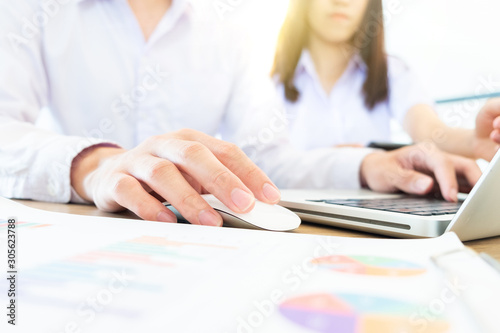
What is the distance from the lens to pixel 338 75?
1.66 meters

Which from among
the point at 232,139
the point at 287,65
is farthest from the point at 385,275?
the point at 287,65

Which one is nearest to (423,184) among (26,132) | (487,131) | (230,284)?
(487,131)

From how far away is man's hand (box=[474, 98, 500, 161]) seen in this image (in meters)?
0.58

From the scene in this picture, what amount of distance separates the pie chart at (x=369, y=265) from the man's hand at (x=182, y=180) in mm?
130

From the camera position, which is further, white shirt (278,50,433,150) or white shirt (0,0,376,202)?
white shirt (278,50,433,150)

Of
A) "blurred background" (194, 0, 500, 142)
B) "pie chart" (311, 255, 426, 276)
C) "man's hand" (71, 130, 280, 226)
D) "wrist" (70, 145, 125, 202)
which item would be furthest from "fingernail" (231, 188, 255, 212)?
"blurred background" (194, 0, 500, 142)

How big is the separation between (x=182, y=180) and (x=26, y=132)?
1.27ft

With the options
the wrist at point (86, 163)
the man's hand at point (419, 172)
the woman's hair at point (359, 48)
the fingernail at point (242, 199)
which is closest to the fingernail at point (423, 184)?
the man's hand at point (419, 172)

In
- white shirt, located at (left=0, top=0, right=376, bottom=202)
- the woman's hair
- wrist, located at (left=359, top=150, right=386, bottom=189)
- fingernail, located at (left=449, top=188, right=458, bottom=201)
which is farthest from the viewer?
the woman's hair

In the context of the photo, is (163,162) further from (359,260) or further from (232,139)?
(232,139)

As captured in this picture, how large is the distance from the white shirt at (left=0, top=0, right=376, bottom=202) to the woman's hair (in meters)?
0.46

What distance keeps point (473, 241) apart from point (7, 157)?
23.7 inches

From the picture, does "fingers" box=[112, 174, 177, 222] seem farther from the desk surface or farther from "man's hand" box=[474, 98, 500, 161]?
"man's hand" box=[474, 98, 500, 161]

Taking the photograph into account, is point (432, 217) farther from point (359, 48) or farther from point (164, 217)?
point (359, 48)
